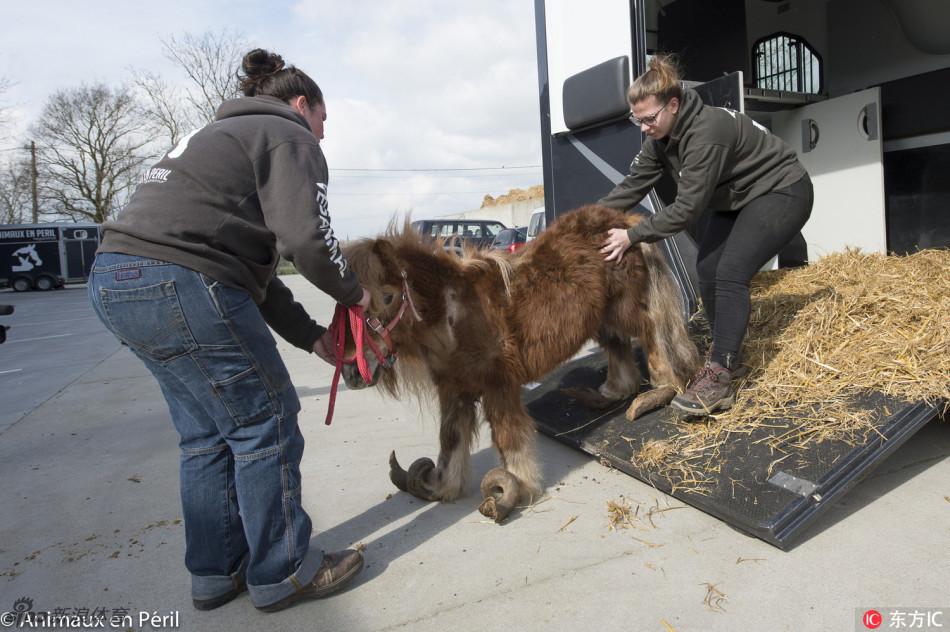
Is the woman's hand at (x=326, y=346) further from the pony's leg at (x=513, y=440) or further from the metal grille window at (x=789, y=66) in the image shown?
the metal grille window at (x=789, y=66)

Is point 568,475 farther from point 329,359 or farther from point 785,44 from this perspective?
point 785,44

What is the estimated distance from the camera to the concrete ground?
1.95 metres

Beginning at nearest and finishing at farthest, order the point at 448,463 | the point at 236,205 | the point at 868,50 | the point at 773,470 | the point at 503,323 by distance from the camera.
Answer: the point at 236,205
the point at 773,470
the point at 503,323
the point at 448,463
the point at 868,50

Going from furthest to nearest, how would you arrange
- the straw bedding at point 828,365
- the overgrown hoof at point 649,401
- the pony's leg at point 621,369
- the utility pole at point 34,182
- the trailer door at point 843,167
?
the utility pole at point 34,182, the trailer door at point 843,167, the pony's leg at point 621,369, the overgrown hoof at point 649,401, the straw bedding at point 828,365

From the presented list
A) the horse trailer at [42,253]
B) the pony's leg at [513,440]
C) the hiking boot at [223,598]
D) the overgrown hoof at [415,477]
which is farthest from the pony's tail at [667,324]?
the horse trailer at [42,253]

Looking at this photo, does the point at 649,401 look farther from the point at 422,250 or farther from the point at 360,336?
the point at 360,336

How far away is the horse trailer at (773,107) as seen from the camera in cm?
411

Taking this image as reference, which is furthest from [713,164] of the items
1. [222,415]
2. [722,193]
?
[222,415]

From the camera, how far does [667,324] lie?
3.36 meters

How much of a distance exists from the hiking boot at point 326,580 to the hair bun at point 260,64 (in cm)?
189

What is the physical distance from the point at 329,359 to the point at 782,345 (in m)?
2.69

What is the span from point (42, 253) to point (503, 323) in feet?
98.0

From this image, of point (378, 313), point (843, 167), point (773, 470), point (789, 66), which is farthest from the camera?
point (789, 66)

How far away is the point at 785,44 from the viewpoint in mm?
6555
